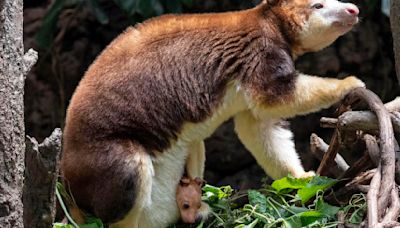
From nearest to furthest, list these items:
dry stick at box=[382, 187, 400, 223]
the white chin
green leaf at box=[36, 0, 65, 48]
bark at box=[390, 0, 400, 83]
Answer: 1. dry stick at box=[382, 187, 400, 223]
2. bark at box=[390, 0, 400, 83]
3. the white chin
4. green leaf at box=[36, 0, 65, 48]

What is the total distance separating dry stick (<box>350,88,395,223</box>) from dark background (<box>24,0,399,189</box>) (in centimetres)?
350

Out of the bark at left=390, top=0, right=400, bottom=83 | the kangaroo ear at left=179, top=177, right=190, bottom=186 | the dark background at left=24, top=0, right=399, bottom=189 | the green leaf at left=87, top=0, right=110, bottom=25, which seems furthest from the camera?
the dark background at left=24, top=0, right=399, bottom=189

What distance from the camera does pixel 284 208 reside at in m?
3.24

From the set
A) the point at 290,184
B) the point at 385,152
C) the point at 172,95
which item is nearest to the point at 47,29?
the point at 172,95

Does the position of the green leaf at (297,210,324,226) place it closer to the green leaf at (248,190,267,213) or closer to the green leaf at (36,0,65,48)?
the green leaf at (248,190,267,213)

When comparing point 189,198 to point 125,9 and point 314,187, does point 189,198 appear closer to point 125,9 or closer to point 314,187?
point 314,187

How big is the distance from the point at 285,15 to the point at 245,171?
296 cm

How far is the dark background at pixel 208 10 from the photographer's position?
6398 millimetres

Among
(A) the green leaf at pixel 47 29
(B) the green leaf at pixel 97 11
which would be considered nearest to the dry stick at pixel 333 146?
(B) the green leaf at pixel 97 11

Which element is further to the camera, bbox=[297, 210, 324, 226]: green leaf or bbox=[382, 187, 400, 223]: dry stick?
bbox=[297, 210, 324, 226]: green leaf

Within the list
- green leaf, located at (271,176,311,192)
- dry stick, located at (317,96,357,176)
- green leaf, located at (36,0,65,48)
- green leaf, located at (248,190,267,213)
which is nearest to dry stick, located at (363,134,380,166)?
dry stick, located at (317,96,357,176)

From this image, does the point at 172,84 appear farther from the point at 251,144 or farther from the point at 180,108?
the point at 251,144

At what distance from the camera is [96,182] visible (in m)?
3.33

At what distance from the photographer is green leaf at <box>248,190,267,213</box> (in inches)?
128
